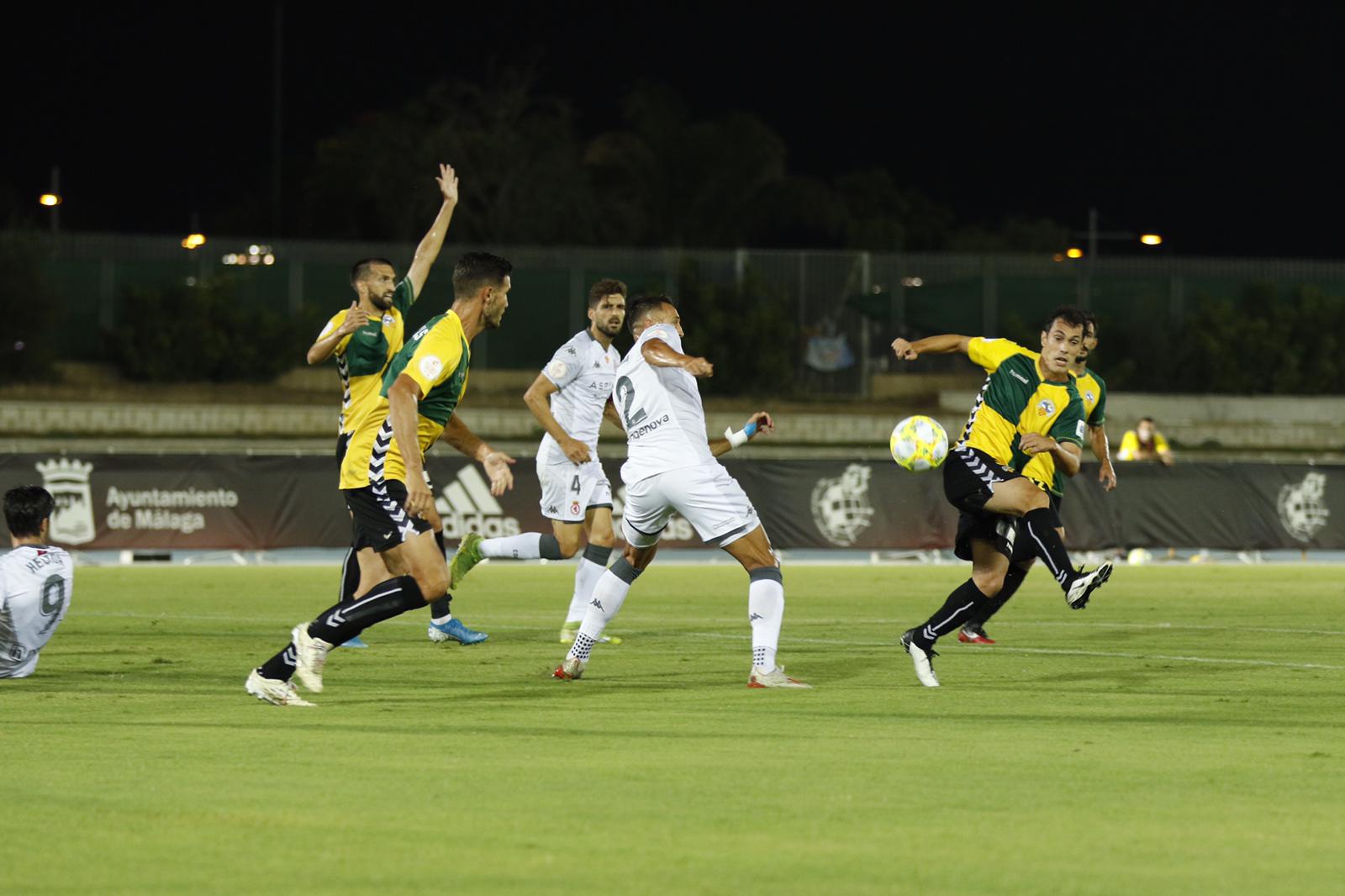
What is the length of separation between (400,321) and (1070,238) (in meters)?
76.1

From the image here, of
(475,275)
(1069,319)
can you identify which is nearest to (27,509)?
(475,275)

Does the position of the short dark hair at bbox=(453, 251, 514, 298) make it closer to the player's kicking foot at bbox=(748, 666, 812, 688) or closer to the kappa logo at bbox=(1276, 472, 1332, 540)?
the player's kicking foot at bbox=(748, 666, 812, 688)

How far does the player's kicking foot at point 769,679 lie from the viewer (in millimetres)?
9977

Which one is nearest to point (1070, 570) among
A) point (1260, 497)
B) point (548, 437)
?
point (548, 437)

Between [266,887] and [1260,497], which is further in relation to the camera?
[1260,497]

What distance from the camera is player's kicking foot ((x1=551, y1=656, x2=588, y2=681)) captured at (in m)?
10.5

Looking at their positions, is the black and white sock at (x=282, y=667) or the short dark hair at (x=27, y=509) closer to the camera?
the black and white sock at (x=282, y=667)

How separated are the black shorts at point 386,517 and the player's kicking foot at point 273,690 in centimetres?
90

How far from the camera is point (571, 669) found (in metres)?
10.5

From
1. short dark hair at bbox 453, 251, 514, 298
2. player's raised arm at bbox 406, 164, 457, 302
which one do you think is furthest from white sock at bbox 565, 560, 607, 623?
short dark hair at bbox 453, 251, 514, 298

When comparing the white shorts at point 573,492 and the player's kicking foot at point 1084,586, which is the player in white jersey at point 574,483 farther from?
the player's kicking foot at point 1084,586

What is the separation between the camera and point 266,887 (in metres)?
5.04

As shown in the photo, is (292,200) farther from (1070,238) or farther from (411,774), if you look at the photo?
(411,774)

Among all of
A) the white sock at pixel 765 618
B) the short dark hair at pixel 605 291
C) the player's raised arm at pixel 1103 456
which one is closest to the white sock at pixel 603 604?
the white sock at pixel 765 618
